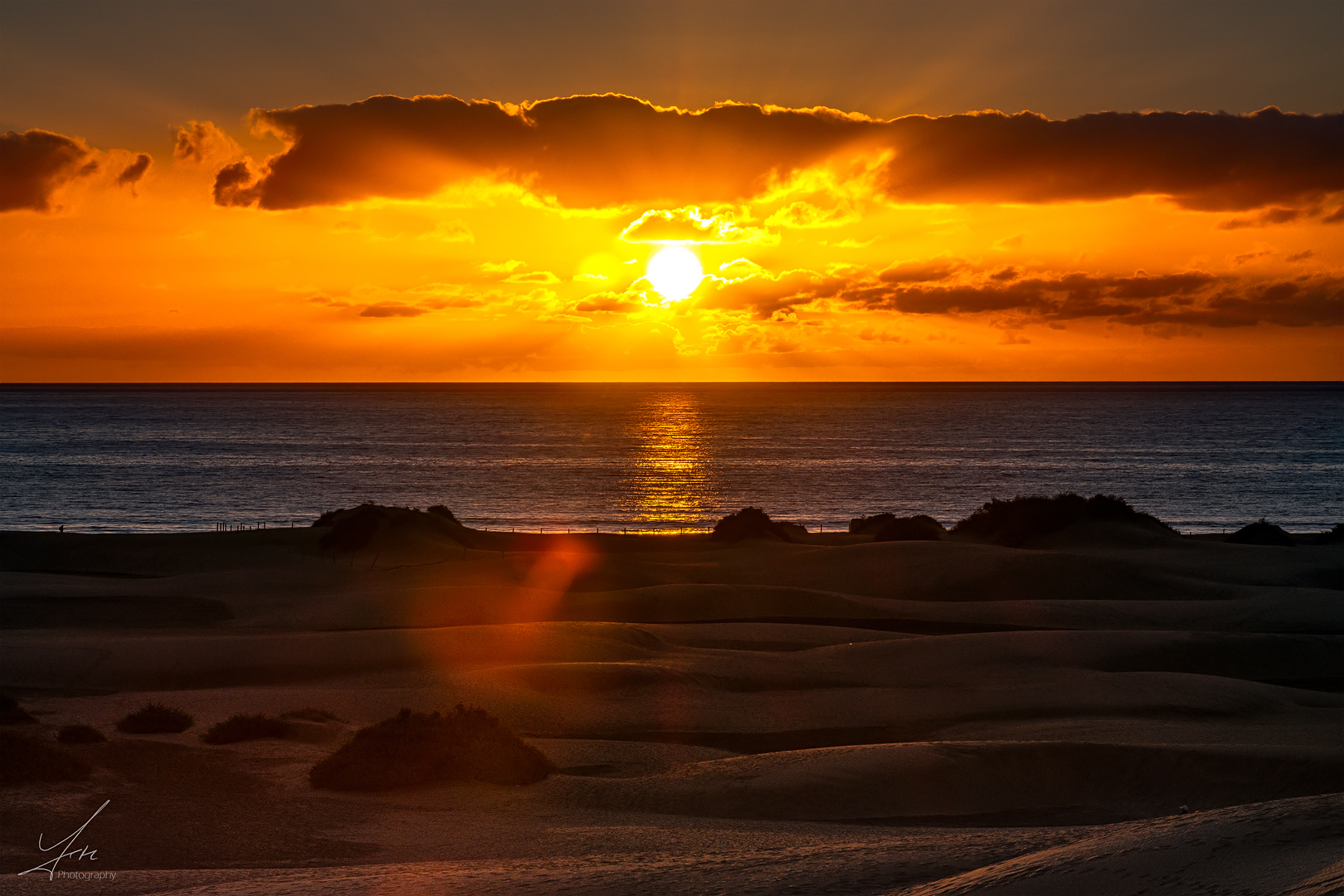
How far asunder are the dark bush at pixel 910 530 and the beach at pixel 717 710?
21.2ft

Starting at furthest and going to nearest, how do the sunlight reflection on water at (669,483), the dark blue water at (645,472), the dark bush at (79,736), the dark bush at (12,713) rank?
the dark blue water at (645,472)
the sunlight reflection on water at (669,483)
the dark bush at (12,713)
the dark bush at (79,736)

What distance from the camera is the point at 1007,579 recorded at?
37.1 metres

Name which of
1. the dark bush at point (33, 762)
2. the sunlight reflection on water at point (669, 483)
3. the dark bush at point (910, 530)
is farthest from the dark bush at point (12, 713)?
the sunlight reflection on water at point (669, 483)

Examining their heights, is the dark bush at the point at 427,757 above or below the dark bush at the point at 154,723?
above

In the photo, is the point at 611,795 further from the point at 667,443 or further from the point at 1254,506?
the point at 667,443

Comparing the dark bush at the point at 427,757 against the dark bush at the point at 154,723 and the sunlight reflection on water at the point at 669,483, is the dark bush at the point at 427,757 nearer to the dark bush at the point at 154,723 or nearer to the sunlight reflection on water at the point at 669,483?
the dark bush at the point at 154,723

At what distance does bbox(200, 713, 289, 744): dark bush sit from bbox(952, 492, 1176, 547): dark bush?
3491 centimetres

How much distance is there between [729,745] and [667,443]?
391 ft

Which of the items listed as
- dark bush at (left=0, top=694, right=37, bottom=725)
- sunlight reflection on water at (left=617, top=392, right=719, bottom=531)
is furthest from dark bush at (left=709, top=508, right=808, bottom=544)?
dark bush at (left=0, top=694, right=37, bottom=725)

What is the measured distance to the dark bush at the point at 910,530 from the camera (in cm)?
4750

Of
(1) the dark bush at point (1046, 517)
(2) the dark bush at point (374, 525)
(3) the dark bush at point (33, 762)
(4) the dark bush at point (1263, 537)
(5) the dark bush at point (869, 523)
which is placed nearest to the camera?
(3) the dark bush at point (33, 762)

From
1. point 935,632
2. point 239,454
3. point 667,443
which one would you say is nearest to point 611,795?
point 935,632

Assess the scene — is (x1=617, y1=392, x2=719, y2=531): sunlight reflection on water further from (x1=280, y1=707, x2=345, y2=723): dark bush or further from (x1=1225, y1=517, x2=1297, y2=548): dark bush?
(x1=280, y1=707, x2=345, y2=723): dark bush

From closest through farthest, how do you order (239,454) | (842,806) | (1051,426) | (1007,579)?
(842,806) → (1007,579) → (239,454) → (1051,426)
